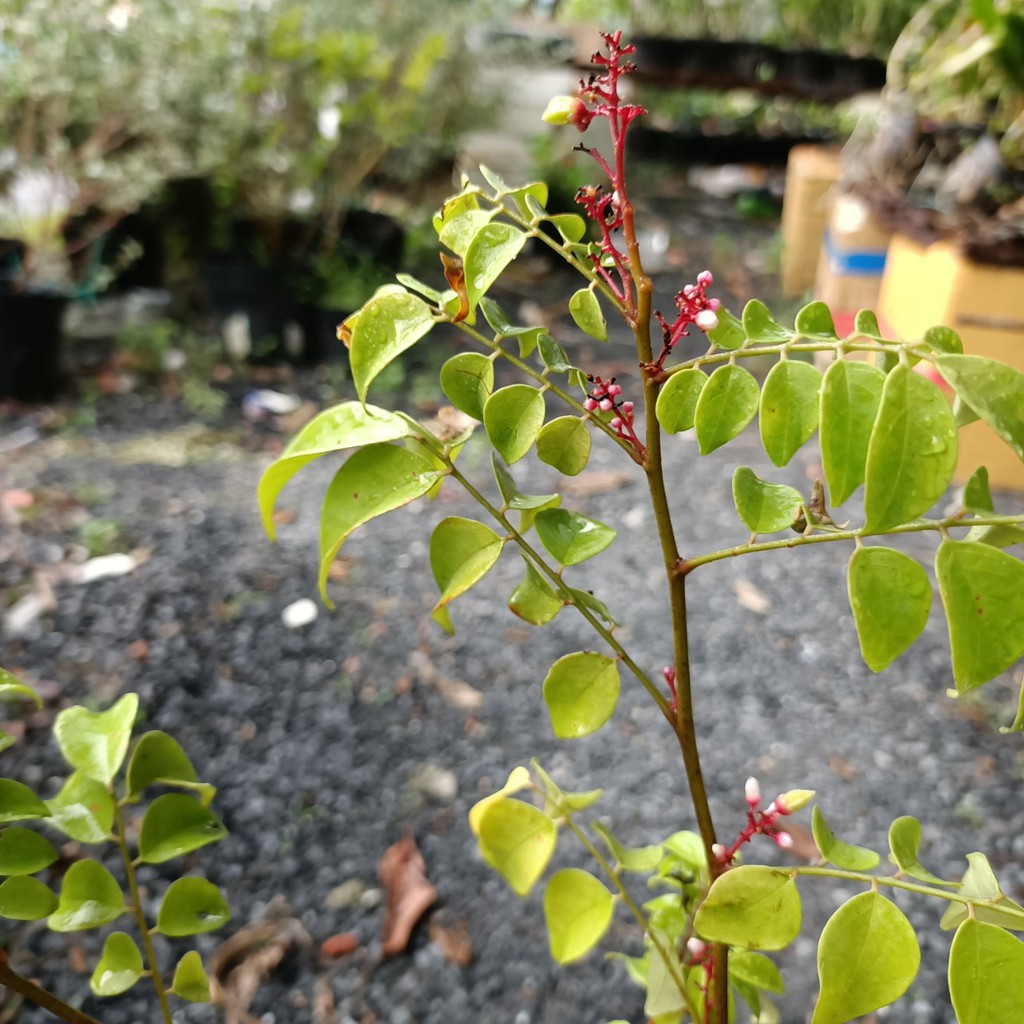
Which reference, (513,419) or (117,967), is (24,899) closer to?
(117,967)

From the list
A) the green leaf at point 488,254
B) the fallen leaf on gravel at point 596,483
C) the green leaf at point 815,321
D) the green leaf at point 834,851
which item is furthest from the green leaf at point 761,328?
the fallen leaf on gravel at point 596,483

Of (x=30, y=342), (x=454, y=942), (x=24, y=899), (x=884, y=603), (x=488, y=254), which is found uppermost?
(x=488, y=254)

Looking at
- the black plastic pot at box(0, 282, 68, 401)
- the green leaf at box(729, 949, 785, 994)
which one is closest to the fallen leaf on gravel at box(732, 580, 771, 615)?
the green leaf at box(729, 949, 785, 994)

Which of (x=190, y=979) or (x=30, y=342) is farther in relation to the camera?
(x=30, y=342)

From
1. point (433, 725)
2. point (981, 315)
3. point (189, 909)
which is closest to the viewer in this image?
point (189, 909)

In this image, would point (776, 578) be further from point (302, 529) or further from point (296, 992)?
point (296, 992)

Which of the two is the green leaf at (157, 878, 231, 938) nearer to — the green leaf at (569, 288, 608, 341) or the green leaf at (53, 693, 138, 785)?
the green leaf at (53, 693, 138, 785)

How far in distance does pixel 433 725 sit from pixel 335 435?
31.4 inches

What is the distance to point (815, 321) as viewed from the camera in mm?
400

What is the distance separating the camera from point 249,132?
7.80ft

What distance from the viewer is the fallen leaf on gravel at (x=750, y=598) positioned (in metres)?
1.39

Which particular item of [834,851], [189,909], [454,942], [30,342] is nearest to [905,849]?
[834,851]

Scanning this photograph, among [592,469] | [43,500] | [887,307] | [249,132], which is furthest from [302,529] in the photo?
[887,307]

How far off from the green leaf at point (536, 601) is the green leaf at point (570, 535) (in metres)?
0.02
